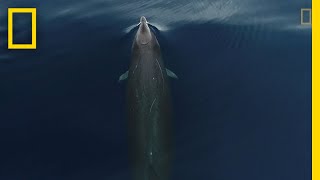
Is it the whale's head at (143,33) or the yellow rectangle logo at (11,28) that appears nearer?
the yellow rectangle logo at (11,28)

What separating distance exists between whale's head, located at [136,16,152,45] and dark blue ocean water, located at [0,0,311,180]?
109 mm

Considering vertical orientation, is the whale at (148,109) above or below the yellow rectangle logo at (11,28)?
below

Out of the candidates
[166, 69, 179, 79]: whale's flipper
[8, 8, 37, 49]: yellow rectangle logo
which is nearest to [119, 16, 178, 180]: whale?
[166, 69, 179, 79]: whale's flipper

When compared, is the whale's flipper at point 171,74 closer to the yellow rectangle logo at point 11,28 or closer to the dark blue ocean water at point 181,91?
the dark blue ocean water at point 181,91

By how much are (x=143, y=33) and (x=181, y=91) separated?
805 mm

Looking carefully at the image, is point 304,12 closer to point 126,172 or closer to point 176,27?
point 176,27

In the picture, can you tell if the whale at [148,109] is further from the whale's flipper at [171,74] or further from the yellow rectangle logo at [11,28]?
the yellow rectangle logo at [11,28]

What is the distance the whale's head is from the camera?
4715mm

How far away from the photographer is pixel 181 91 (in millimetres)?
4758

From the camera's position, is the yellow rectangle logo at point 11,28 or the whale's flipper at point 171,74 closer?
the yellow rectangle logo at point 11,28

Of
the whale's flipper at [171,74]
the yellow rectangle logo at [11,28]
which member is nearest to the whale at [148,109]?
the whale's flipper at [171,74]

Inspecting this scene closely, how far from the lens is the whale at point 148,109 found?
4.61 metres

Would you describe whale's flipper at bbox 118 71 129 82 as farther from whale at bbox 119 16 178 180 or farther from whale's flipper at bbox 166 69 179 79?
whale's flipper at bbox 166 69 179 79

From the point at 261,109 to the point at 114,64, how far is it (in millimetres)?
1804
